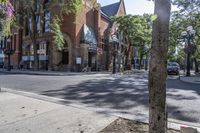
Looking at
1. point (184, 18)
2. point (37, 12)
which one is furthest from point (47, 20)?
point (184, 18)

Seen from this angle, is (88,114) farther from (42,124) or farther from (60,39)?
(60,39)

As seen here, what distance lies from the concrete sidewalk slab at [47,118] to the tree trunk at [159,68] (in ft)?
5.85

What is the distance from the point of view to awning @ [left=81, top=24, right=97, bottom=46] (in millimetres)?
38925

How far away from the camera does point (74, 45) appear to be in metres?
38.2

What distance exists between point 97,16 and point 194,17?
14.3 m

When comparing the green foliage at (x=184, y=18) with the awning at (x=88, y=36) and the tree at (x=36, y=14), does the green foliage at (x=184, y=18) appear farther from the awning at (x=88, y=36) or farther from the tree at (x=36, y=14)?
the tree at (x=36, y=14)

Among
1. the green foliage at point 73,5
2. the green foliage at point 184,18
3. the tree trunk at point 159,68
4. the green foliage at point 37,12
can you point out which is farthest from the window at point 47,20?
the tree trunk at point 159,68

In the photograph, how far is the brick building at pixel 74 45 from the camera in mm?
38344

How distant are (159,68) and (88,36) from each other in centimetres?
3605

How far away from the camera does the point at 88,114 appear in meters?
7.47

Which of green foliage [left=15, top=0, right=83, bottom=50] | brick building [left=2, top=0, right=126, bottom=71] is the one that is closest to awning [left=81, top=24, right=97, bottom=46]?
brick building [left=2, top=0, right=126, bottom=71]

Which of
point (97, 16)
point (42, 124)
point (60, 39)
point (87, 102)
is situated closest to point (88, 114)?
point (42, 124)

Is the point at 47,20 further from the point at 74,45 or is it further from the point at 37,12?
the point at 74,45

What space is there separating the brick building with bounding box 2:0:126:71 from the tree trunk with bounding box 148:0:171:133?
3050 cm
